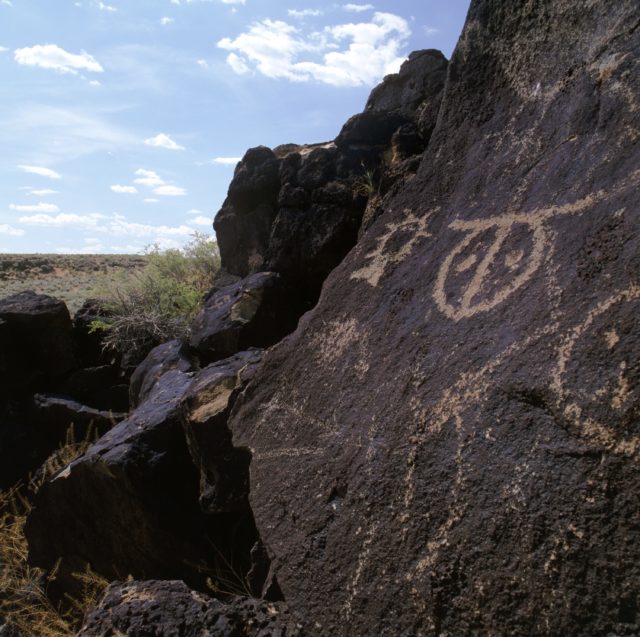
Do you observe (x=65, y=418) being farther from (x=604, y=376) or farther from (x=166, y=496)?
(x=604, y=376)

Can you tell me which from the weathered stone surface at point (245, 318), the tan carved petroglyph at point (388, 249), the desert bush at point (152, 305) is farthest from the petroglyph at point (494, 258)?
the desert bush at point (152, 305)

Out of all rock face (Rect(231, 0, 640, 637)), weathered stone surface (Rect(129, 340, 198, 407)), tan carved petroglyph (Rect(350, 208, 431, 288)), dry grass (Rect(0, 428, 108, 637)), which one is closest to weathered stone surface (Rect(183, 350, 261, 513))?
rock face (Rect(231, 0, 640, 637))

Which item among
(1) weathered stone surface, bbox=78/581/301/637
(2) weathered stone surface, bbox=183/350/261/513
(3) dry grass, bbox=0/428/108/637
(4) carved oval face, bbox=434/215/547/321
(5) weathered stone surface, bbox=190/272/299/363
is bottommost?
(3) dry grass, bbox=0/428/108/637

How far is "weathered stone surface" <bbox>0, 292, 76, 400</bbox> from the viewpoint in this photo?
676 cm

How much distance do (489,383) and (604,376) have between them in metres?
0.35

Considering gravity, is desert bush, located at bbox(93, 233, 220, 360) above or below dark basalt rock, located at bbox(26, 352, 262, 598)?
above

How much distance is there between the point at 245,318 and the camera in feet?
17.4

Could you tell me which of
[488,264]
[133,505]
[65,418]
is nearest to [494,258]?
[488,264]

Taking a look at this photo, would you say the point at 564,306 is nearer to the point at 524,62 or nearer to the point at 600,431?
the point at 600,431

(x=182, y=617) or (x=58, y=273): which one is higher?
(x=58, y=273)

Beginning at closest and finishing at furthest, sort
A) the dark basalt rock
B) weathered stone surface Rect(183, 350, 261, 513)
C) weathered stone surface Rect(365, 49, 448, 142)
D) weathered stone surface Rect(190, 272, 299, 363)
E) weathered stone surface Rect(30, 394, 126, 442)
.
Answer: weathered stone surface Rect(183, 350, 261, 513)
the dark basalt rock
weathered stone surface Rect(190, 272, 299, 363)
weathered stone surface Rect(30, 394, 126, 442)
weathered stone surface Rect(365, 49, 448, 142)

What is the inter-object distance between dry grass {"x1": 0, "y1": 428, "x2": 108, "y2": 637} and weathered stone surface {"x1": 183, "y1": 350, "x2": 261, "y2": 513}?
3.70 ft

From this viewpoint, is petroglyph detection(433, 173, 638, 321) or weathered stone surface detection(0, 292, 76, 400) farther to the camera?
weathered stone surface detection(0, 292, 76, 400)

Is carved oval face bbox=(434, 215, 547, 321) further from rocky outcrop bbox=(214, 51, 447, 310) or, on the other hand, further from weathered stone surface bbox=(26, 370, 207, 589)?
rocky outcrop bbox=(214, 51, 447, 310)
